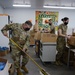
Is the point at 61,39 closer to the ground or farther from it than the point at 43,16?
closer to the ground

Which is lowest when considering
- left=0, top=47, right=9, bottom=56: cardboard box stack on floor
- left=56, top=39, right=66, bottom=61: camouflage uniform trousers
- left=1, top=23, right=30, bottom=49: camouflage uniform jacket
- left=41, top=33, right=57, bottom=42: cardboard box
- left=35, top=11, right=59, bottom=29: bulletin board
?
left=0, top=47, right=9, bottom=56: cardboard box stack on floor

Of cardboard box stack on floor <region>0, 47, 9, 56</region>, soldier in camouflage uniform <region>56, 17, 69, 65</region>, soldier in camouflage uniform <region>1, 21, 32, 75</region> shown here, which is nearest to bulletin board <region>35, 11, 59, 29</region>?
cardboard box stack on floor <region>0, 47, 9, 56</region>

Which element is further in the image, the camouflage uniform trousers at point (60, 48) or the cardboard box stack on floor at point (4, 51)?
the cardboard box stack on floor at point (4, 51)

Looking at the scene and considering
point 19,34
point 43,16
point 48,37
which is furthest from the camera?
point 43,16

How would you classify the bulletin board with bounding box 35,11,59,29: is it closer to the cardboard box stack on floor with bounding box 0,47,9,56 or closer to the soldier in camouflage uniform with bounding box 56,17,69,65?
the cardboard box stack on floor with bounding box 0,47,9,56

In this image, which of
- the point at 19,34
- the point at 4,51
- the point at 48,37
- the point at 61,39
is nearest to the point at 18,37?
the point at 19,34

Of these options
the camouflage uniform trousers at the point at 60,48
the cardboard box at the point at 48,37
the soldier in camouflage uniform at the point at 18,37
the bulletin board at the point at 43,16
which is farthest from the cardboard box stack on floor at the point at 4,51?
the bulletin board at the point at 43,16

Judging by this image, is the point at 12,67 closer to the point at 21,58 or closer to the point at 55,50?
the point at 21,58

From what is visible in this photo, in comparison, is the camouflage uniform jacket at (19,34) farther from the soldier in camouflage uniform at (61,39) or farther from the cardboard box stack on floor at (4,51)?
the cardboard box stack on floor at (4,51)

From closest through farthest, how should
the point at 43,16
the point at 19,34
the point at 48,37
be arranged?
the point at 19,34, the point at 48,37, the point at 43,16

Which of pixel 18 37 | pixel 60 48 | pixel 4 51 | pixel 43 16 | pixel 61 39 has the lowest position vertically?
pixel 4 51

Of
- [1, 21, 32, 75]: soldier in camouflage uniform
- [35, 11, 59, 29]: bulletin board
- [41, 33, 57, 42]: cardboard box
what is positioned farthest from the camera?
[35, 11, 59, 29]: bulletin board

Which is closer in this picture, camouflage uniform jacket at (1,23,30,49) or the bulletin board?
camouflage uniform jacket at (1,23,30,49)

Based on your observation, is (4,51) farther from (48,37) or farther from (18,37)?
(18,37)
